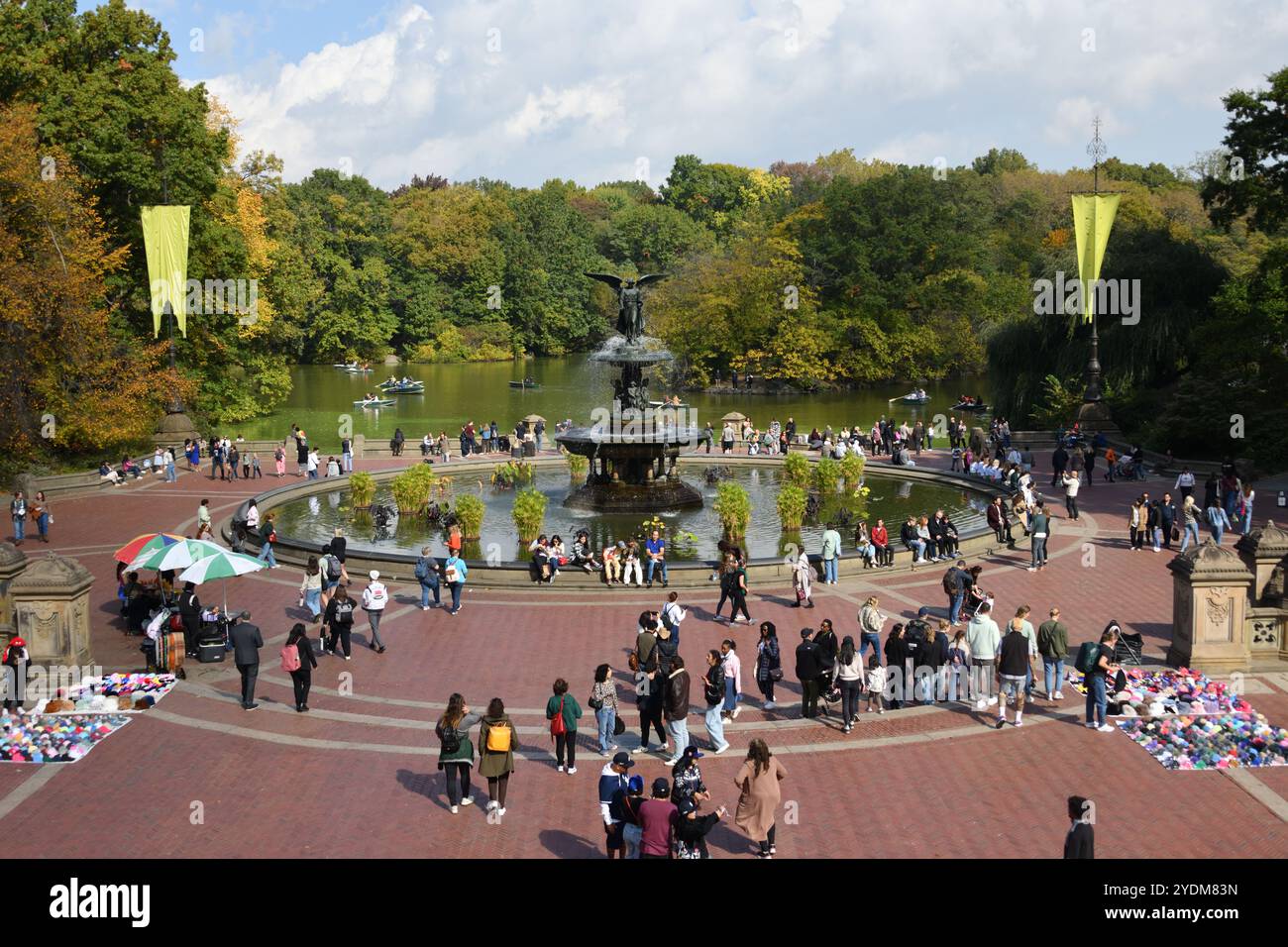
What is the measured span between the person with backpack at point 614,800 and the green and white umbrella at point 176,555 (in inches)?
393

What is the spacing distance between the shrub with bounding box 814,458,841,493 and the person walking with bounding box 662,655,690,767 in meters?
18.6

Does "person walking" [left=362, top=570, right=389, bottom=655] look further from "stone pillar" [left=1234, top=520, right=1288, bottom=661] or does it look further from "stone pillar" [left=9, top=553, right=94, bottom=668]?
"stone pillar" [left=1234, top=520, right=1288, bottom=661]

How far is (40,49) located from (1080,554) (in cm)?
3982

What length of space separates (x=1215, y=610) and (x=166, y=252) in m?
35.6

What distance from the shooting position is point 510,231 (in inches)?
4281

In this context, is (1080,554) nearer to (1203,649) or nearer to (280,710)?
(1203,649)

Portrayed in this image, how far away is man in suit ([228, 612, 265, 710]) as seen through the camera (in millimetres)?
16172

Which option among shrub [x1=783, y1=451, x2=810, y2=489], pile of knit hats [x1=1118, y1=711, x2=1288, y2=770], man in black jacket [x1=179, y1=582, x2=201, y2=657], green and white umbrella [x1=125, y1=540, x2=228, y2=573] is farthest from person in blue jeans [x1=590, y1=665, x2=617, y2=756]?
shrub [x1=783, y1=451, x2=810, y2=489]

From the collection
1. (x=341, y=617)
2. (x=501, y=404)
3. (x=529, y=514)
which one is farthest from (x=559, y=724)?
(x=501, y=404)

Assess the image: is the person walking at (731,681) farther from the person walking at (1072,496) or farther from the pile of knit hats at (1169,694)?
the person walking at (1072,496)

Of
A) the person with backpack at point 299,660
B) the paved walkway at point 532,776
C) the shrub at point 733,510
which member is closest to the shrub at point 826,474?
the shrub at point 733,510

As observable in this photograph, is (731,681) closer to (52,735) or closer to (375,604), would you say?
(375,604)

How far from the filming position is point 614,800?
11375mm

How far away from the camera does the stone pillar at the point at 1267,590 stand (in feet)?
58.5
